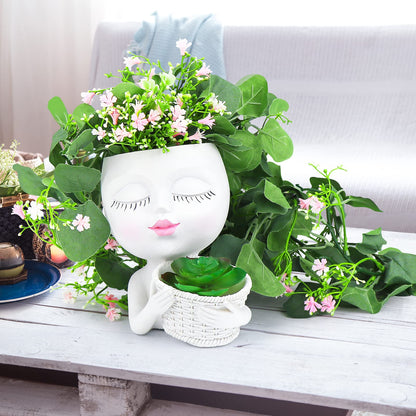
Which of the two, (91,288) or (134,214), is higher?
(134,214)

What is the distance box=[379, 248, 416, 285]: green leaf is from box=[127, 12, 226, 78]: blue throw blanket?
1514mm

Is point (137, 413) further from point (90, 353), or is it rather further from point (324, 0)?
point (324, 0)

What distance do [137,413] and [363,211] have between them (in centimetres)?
122

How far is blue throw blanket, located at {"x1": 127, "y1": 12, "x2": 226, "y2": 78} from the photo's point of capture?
2250 mm

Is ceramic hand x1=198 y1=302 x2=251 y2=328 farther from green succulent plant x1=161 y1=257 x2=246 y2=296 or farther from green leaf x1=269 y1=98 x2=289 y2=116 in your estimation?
green leaf x1=269 y1=98 x2=289 y2=116

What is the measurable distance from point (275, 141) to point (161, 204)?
224mm

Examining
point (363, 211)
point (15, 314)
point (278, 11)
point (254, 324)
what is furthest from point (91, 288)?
point (278, 11)

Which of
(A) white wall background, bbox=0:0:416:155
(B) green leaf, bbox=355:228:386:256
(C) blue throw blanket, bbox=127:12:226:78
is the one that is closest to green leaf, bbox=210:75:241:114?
(B) green leaf, bbox=355:228:386:256

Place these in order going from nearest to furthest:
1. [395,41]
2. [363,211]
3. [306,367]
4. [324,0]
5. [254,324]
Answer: [306,367]
[254,324]
[363,211]
[395,41]
[324,0]

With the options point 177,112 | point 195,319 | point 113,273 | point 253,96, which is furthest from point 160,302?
point 253,96

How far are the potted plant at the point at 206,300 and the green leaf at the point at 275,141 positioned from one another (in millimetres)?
211

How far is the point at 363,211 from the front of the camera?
1.78 meters

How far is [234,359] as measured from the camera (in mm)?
707

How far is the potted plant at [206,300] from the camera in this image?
2.33 feet
